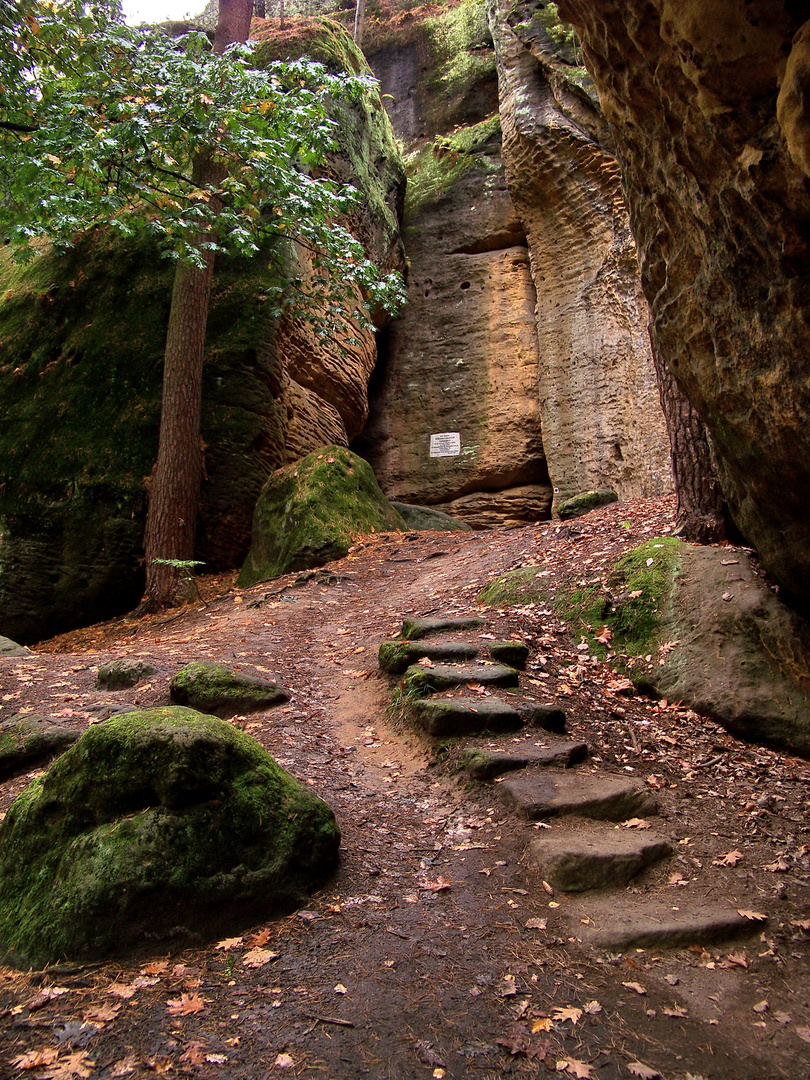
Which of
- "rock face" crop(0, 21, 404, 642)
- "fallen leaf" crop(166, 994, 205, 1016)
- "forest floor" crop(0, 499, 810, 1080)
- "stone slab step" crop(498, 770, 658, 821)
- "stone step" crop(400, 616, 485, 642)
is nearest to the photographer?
"forest floor" crop(0, 499, 810, 1080)

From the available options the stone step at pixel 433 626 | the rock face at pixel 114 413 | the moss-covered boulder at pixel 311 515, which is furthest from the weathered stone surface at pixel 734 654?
the rock face at pixel 114 413

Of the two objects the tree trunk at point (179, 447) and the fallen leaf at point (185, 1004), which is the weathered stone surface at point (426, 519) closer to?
the tree trunk at point (179, 447)

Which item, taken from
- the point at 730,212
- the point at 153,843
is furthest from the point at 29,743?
the point at 730,212

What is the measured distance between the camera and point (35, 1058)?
6.95 feet

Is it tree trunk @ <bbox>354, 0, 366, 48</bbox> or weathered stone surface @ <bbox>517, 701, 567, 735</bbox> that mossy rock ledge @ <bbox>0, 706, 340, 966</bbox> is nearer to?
weathered stone surface @ <bbox>517, 701, 567, 735</bbox>

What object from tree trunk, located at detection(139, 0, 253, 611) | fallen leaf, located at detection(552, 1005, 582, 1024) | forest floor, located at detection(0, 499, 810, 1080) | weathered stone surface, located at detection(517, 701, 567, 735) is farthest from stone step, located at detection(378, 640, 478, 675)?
tree trunk, located at detection(139, 0, 253, 611)

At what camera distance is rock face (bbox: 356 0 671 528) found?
1292cm

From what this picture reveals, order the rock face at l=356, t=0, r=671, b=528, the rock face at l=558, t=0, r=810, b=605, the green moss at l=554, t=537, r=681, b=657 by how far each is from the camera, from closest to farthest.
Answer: the rock face at l=558, t=0, r=810, b=605 < the green moss at l=554, t=537, r=681, b=657 < the rock face at l=356, t=0, r=671, b=528

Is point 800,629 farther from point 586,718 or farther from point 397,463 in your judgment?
point 397,463

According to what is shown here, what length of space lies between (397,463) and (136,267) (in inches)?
252

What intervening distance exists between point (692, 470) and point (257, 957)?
5.07m

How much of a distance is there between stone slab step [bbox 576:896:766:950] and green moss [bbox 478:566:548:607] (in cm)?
362

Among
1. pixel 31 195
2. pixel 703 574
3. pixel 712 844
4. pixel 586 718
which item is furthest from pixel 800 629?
pixel 31 195

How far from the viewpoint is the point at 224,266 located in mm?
12055
